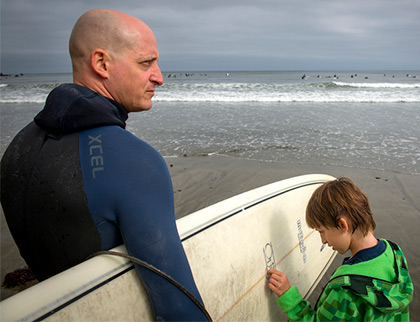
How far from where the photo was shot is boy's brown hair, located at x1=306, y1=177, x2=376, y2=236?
1600 mm

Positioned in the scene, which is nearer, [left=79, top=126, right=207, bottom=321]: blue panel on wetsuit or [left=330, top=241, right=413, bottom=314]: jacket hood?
[left=79, top=126, right=207, bottom=321]: blue panel on wetsuit

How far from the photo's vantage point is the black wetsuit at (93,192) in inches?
35.9

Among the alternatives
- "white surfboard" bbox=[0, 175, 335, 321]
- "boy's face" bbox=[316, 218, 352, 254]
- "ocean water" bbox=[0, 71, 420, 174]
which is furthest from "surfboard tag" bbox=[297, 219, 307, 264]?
"ocean water" bbox=[0, 71, 420, 174]

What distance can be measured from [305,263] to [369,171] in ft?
11.9

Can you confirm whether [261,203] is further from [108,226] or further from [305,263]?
[108,226]

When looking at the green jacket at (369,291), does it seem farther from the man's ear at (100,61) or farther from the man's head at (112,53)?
the man's ear at (100,61)

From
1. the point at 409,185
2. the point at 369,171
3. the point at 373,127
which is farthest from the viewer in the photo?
the point at 373,127

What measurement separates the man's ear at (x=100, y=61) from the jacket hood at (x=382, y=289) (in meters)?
1.39

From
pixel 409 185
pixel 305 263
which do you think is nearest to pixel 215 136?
pixel 409 185

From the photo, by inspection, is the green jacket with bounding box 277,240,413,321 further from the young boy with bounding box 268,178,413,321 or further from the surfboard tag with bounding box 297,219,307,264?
the surfboard tag with bounding box 297,219,307,264

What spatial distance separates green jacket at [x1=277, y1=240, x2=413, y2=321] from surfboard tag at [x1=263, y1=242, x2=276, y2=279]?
2.00ft

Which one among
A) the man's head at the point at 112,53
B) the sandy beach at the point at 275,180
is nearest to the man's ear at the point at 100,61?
the man's head at the point at 112,53

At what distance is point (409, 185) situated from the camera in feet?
15.7

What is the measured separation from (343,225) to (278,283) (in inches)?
25.3
